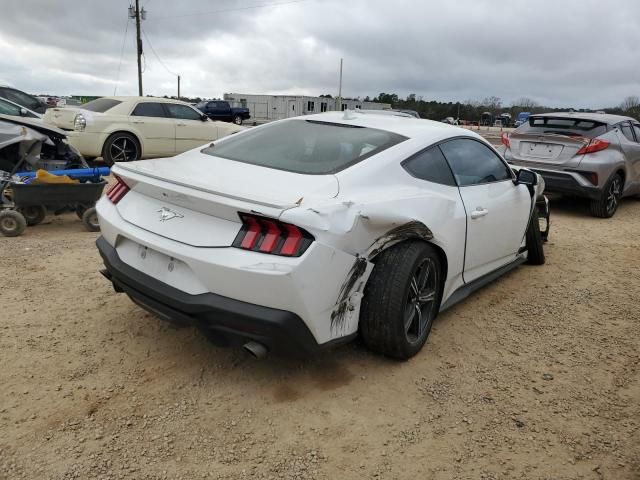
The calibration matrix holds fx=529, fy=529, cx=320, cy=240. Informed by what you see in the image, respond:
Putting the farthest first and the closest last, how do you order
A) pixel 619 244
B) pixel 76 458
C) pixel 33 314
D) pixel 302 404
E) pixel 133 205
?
pixel 619 244 → pixel 33 314 → pixel 133 205 → pixel 302 404 → pixel 76 458

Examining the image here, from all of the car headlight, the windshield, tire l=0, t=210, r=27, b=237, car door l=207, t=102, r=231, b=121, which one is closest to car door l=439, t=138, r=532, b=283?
tire l=0, t=210, r=27, b=237

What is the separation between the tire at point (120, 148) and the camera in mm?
9930

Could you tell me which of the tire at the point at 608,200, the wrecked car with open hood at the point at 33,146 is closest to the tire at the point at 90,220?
the wrecked car with open hood at the point at 33,146

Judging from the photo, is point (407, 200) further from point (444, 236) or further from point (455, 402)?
point (455, 402)

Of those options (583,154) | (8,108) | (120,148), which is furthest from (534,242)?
(8,108)

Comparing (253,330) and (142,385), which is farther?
(142,385)

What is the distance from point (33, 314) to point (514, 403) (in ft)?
10.4

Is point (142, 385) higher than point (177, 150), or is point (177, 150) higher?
point (177, 150)

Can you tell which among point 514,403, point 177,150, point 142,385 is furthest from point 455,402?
point 177,150

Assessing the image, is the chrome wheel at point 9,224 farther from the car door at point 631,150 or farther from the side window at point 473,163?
the car door at point 631,150

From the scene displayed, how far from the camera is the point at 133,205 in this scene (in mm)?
3055

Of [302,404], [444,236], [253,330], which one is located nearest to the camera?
[253,330]

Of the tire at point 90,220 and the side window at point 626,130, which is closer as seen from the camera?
the tire at point 90,220

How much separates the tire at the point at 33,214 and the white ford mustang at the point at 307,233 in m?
3.25
